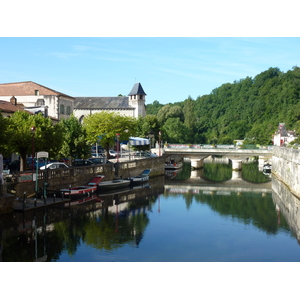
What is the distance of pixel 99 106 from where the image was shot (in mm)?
98312

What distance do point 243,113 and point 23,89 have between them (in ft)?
272

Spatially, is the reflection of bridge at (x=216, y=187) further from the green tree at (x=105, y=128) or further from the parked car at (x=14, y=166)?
the parked car at (x=14, y=166)

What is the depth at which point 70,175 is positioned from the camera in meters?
39.1

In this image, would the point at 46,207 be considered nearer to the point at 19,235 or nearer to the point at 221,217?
the point at 19,235

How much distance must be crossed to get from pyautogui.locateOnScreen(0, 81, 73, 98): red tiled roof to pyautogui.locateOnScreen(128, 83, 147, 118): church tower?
31681 mm

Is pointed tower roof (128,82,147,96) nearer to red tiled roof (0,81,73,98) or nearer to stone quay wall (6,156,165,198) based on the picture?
red tiled roof (0,81,73,98)

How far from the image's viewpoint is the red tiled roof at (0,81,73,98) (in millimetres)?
66875

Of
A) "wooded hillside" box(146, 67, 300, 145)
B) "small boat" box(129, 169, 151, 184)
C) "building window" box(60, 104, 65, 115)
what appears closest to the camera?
"small boat" box(129, 169, 151, 184)

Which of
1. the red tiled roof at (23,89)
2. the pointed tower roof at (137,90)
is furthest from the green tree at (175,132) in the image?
the red tiled roof at (23,89)

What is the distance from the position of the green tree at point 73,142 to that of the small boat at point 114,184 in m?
5.17

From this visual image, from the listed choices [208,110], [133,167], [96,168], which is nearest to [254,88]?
[208,110]

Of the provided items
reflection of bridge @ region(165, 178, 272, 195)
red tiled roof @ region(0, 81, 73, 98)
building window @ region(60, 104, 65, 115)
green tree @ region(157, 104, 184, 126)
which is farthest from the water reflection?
green tree @ region(157, 104, 184, 126)

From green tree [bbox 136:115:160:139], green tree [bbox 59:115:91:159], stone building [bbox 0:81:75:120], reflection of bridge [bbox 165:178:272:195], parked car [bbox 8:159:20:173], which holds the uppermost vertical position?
stone building [bbox 0:81:75:120]

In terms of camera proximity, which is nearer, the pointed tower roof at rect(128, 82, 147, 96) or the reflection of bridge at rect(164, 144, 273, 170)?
the reflection of bridge at rect(164, 144, 273, 170)
